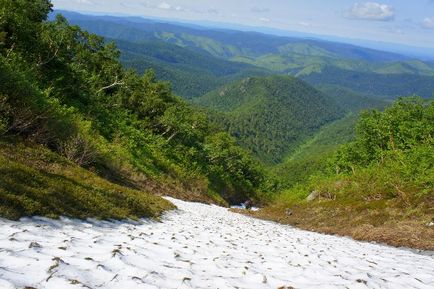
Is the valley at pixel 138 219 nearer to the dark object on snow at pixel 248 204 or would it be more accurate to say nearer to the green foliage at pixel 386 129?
the green foliage at pixel 386 129

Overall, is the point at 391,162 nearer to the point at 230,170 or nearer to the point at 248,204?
the point at 248,204

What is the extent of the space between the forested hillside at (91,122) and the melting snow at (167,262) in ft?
5.63

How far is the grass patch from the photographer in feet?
30.9

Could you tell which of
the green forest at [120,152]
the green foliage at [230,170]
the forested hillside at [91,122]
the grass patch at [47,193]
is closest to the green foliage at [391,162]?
the green forest at [120,152]

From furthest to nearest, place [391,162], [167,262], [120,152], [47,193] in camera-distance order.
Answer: [120,152], [391,162], [47,193], [167,262]

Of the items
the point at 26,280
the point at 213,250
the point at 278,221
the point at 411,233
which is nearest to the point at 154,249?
the point at 213,250

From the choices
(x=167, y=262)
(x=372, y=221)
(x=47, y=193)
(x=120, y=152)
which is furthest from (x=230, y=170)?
(x=167, y=262)

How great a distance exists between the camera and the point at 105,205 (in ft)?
42.5

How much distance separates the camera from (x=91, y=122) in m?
34.5

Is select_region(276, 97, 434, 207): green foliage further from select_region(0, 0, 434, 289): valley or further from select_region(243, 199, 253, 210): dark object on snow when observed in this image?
select_region(243, 199, 253, 210): dark object on snow

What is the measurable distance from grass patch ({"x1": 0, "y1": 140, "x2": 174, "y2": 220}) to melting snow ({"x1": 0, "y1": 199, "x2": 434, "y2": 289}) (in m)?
0.56

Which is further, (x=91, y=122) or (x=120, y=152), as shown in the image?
(x=91, y=122)

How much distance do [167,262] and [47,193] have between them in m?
5.01

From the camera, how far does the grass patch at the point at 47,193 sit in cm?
942
